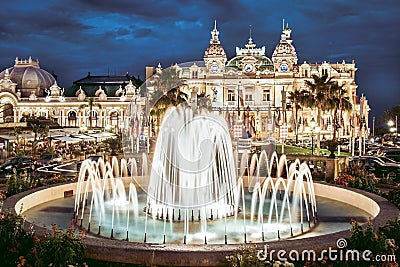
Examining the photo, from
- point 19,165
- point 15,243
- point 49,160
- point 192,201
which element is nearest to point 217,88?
point 49,160

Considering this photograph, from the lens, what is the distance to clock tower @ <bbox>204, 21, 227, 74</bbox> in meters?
108

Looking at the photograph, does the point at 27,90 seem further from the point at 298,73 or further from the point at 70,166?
the point at 70,166

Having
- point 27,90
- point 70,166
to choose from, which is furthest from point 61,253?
point 27,90

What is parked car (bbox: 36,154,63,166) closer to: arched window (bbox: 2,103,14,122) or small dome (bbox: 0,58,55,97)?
arched window (bbox: 2,103,14,122)

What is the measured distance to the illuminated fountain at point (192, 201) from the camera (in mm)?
14664

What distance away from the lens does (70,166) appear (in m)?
36.6

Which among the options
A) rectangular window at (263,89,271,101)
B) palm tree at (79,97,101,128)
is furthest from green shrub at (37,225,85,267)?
rectangular window at (263,89,271,101)

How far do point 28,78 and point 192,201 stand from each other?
116 meters

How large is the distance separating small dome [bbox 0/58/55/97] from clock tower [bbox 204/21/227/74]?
44700 mm

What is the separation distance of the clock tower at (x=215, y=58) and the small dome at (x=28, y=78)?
44.7 meters

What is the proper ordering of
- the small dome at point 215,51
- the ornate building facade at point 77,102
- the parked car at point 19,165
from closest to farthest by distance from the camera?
the parked car at point 19,165 < the ornate building facade at point 77,102 < the small dome at point 215,51

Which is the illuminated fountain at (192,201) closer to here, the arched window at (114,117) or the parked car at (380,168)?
the parked car at (380,168)

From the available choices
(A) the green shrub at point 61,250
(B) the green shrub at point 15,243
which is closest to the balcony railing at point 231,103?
(B) the green shrub at point 15,243

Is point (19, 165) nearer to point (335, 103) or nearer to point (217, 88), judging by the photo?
point (335, 103)
